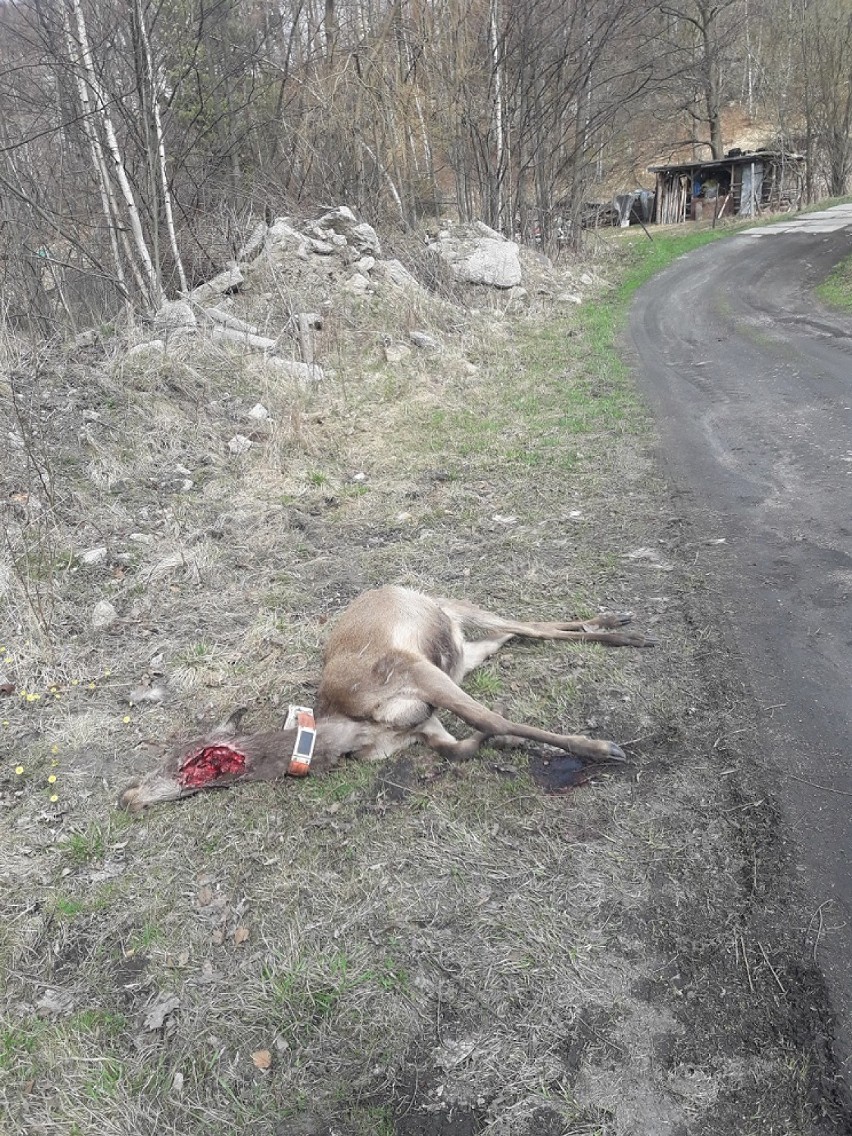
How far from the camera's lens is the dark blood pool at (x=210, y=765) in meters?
3.40

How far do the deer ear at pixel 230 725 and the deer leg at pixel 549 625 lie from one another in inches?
54.1

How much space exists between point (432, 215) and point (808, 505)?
16.8 metres

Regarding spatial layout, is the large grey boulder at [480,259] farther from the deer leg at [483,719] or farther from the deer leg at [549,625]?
the deer leg at [483,719]

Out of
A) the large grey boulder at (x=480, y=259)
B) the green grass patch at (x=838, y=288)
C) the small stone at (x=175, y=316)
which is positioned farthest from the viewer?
the large grey boulder at (x=480, y=259)

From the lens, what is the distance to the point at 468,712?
3.48m

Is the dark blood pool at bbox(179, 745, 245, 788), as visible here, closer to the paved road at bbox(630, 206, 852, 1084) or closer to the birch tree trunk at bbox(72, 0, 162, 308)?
the paved road at bbox(630, 206, 852, 1084)

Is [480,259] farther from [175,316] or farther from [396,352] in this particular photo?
[175,316]

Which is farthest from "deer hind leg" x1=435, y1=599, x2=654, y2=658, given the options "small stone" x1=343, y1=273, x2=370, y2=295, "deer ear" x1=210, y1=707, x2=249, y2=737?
"small stone" x1=343, y1=273, x2=370, y2=295

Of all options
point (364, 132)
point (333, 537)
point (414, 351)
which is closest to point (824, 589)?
point (333, 537)

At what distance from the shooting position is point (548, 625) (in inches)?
174

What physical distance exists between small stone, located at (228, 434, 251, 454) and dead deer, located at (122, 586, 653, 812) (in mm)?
4103

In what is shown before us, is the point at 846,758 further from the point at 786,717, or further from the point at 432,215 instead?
the point at 432,215

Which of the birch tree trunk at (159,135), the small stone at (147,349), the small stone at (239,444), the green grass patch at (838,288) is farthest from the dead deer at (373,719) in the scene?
the green grass patch at (838,288)

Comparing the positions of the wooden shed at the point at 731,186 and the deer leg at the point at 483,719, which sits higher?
the wooden shed at the point at 731,186
